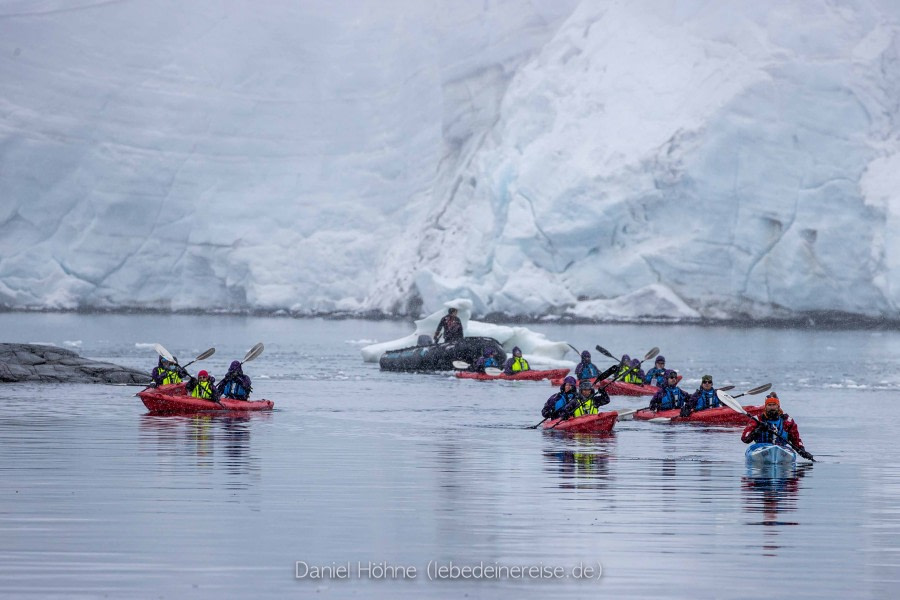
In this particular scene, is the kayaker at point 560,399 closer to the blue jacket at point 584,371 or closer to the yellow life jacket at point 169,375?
the blue jacket at point 584,371

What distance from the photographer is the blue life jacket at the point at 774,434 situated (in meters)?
14.8

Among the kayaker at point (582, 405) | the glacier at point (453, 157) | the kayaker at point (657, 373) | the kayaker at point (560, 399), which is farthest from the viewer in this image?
the glacier at point (453, 157)

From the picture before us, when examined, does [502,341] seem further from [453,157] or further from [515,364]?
[453,157]

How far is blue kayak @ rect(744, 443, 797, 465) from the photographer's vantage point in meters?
14.5

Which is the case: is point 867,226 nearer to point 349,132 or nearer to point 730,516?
point 349,132

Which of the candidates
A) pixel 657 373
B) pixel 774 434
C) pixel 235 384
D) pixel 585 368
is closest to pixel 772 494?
pixel 774 434

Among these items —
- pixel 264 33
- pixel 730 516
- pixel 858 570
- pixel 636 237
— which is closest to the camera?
pixel 858 570

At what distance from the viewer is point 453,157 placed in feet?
196

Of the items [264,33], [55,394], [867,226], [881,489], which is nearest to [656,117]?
[867,226]

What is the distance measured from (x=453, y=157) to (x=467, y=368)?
1124 inches

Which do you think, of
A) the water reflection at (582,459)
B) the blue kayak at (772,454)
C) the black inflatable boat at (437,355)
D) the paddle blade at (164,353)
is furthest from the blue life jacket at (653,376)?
the blue kayak at (772,454)

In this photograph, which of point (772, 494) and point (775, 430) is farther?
point (775, 430)

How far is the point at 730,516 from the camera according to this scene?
36.6 feet

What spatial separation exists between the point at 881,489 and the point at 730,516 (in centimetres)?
269
